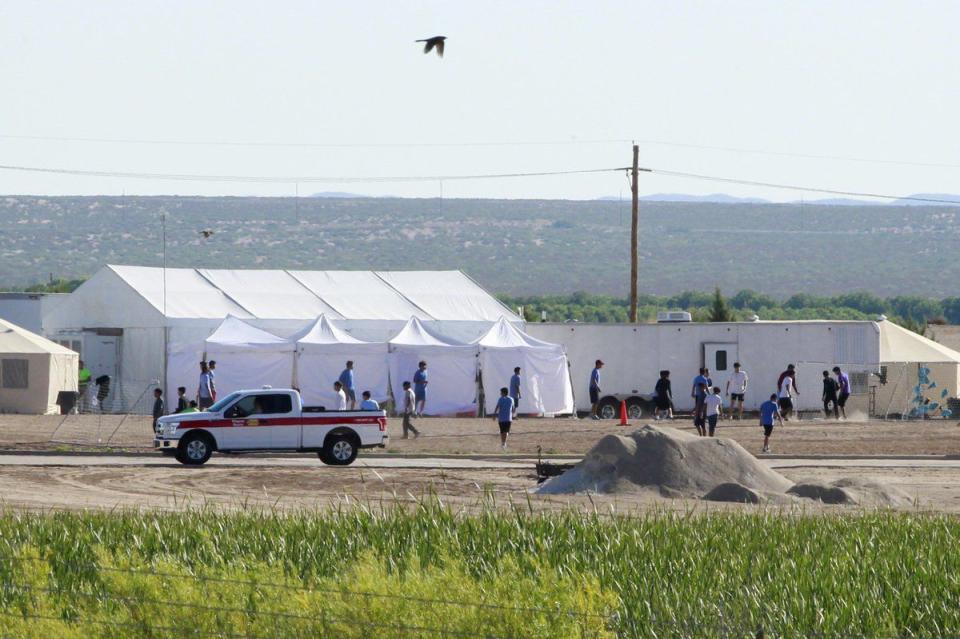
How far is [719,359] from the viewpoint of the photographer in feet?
147

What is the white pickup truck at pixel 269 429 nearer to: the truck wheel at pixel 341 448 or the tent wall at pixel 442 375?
the truck wheel at pixel 341 448

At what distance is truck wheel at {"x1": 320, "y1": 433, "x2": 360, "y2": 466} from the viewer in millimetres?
29547

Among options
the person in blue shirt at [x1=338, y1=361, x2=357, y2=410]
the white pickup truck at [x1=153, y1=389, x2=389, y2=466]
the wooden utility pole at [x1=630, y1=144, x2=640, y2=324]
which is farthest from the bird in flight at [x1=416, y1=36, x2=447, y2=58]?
the wooden utility pole at [x1=630, y1=144, x2=640, y2=324]

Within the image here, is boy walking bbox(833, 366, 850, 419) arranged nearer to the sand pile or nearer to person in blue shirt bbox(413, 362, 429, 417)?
person in blue shirt bbox(413, 362, 429, 417)

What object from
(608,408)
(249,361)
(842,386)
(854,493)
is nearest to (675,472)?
(854,493)

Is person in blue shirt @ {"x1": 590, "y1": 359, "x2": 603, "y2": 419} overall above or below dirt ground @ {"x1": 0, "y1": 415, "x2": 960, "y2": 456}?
above

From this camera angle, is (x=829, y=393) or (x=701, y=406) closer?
(x=701, y=406)

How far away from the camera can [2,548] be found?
14711 millimetres

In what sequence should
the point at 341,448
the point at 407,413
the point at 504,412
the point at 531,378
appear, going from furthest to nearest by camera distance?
the point at 531,378 → the point at 407,413 → the point at 504,412 → the point at 341,448

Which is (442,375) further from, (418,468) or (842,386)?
(418,468)

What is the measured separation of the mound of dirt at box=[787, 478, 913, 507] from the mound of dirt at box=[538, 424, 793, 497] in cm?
86

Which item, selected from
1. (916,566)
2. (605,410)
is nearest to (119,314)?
(605,410)

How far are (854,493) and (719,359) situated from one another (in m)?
21.7

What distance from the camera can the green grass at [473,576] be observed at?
1124 cm
